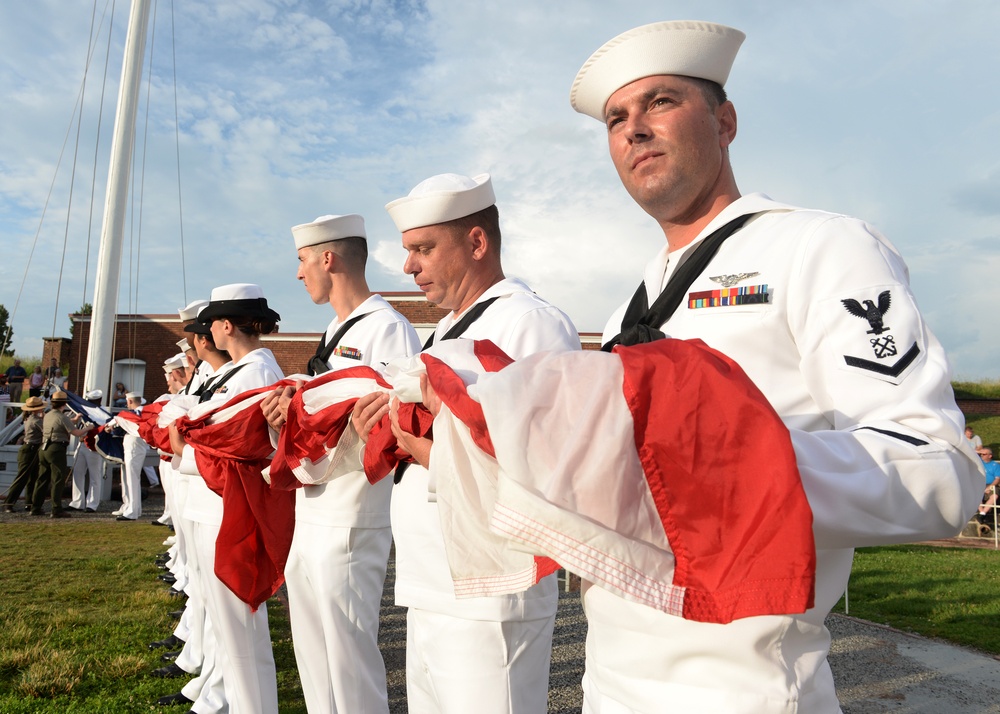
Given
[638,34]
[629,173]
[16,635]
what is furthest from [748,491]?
[16,635]

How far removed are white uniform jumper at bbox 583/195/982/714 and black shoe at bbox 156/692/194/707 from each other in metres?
4.31

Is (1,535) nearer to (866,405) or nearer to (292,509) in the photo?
(292,509)

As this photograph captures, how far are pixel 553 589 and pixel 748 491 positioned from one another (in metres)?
1.87

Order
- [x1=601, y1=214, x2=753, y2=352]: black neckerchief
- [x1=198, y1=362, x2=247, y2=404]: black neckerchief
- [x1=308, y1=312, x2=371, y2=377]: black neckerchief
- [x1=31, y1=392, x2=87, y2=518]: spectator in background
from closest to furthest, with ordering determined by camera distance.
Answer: [x1=601, y1=214, x2=753, y2=352]: black neckerchief
[x1=308, y1=312, x2=371, y2=377]: black neckerchief
[x1=198, y1=362, x2=247, y2=404]: black neckerchief
[x1=31, y1=392, x2=87, y2=518]: spectator in background

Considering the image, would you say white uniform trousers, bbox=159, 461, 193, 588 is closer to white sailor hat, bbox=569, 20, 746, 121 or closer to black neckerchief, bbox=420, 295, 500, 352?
black neckerchief, bbox=420, 295, 500, 352

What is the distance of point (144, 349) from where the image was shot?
31781 millimetres

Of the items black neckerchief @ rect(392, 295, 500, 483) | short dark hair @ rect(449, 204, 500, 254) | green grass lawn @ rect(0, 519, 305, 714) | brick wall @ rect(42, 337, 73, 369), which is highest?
brick wall @ rect(42, 337, 73, 369)

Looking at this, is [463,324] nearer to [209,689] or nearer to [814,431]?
[814,431]

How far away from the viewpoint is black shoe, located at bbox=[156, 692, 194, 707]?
16.8ft

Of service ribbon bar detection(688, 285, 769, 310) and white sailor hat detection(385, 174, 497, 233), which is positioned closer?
service ribbon bar detection(688, 285, 769, 310)

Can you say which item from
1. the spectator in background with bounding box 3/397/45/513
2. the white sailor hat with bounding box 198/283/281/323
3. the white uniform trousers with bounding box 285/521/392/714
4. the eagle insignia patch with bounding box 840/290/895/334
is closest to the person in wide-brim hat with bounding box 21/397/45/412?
the spectator in background with bounding box 3/397/45/513

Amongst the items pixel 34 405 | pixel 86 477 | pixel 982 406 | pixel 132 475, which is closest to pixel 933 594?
pixel 132 475

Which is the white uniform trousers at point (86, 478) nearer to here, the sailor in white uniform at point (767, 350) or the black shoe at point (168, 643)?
the black shoe at point (168, 643)

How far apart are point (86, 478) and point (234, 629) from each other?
14.4 meters
